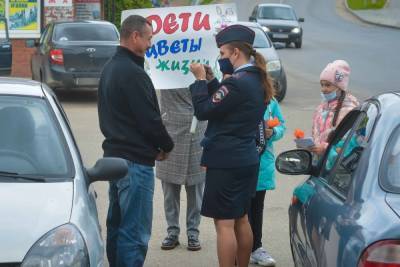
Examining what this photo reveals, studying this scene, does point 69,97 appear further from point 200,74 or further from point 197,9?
point 200,74

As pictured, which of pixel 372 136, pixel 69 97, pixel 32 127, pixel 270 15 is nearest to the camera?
pixel 372 136

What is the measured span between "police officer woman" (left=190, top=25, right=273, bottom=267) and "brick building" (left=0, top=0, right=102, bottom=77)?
1866cm

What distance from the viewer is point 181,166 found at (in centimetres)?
681

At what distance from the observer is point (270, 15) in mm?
34688

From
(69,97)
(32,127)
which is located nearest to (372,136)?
(32,127)

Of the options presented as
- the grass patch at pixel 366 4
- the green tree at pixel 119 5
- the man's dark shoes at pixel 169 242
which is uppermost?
the man's dark shoes at pixel 169 242

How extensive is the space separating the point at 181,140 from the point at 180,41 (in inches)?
31.7

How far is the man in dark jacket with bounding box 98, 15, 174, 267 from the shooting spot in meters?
5.42

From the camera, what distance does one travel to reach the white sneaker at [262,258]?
652 cm

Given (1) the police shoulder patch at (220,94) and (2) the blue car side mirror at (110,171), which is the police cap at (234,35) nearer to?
(1) the police shoulder patch at (220,94)

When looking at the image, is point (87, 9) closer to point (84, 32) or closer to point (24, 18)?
point (24, 18)

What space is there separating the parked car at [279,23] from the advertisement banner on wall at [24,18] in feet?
37.4

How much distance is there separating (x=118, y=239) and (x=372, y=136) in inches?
88.4

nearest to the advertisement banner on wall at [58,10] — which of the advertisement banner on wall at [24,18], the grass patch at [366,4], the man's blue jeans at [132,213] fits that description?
the advertisement banner on wall at [24,18]
